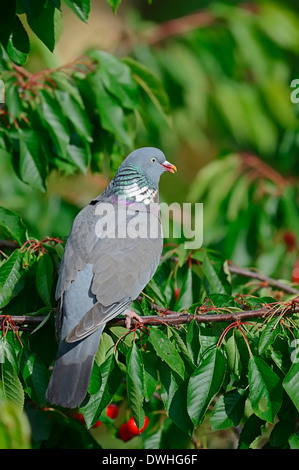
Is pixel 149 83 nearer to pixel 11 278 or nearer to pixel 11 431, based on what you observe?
pixel 11 278

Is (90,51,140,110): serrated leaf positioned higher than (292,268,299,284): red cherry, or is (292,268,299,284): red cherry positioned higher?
(90,51,140,110): serrated leaf

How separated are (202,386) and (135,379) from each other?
23cm

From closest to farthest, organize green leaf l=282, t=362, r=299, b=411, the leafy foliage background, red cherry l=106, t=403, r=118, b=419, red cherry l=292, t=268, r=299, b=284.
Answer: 1. green leaf l=282, t=362, r=299, b=411
2. the leafy foliage background
3. red cherry l=106, t=403, r=118, b=419
4. red cherry l=292, t=268, r=299, b=284

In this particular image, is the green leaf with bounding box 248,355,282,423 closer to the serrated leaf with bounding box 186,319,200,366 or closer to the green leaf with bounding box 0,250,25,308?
the serrated leaf with bounding box 186,319,200,366

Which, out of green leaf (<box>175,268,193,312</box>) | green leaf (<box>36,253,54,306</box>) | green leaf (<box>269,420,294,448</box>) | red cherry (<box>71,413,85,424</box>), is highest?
green leaf (<box>36,253,54,306</box>)

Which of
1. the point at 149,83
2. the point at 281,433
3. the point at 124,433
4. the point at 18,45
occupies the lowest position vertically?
the point at 124,433

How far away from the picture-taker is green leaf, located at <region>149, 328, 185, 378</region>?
2.00 m

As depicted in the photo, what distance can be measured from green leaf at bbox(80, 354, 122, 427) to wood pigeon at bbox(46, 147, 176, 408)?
0.04 metres

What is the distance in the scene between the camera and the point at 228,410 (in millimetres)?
2098

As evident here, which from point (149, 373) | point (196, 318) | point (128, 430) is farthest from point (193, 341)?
point (128, 430)

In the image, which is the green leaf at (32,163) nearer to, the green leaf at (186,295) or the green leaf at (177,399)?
the green leaf at (186,295)

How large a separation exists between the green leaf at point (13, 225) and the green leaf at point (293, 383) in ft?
3.89

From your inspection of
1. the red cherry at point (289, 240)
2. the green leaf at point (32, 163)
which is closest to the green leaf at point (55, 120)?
the green leaf at point (32, 163)

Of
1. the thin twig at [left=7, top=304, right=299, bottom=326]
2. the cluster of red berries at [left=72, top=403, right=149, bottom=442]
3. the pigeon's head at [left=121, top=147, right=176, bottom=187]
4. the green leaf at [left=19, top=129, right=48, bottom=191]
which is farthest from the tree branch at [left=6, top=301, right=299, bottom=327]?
the pigeon's head at [left=121, top=147, right=176, bottom=187]
